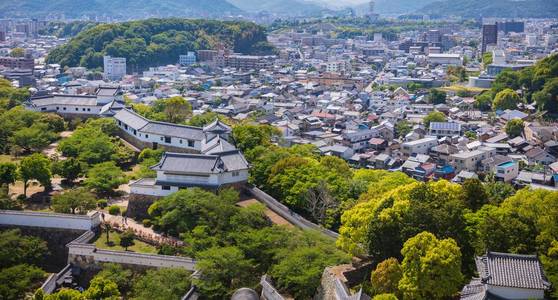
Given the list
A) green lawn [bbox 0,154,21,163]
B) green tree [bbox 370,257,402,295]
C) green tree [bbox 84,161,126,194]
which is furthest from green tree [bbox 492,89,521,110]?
green tree [bbox 370,257,402,295]

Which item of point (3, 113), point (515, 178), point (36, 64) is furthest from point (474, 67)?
point (3, 113)

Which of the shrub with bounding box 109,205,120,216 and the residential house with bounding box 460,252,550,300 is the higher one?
the residential house with bounding box 460,252,550,300

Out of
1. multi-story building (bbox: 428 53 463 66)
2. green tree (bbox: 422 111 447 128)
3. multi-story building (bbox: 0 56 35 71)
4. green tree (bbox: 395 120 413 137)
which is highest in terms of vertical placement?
multi-story building (bbox: 428 53 463 66)

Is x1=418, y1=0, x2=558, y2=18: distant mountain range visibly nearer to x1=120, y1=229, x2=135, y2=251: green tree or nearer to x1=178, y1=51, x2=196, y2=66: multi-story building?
x1=178, y1=51, x2=196, y2=66: multi-story building

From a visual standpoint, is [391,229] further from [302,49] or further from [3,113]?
[302,49]

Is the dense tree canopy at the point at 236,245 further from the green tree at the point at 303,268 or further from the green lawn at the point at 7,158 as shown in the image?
the green lawn at the point at 7,158

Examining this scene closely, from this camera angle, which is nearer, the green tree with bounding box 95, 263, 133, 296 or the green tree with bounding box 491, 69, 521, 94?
the green tree with bounding box 95, 263, 133, 296
